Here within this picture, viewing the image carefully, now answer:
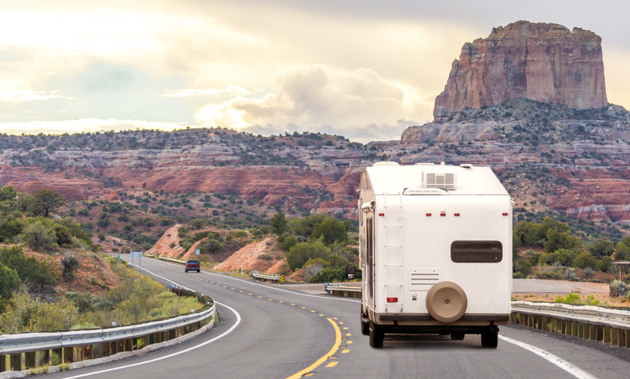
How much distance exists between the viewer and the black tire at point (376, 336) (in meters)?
14.9

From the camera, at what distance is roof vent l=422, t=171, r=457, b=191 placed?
46.1 feet

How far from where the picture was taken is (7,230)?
47.9 meters

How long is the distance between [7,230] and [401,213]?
132 ft

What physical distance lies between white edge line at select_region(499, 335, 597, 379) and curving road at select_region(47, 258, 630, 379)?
0.05 feet

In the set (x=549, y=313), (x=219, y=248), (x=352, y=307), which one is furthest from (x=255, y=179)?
(x=549, y=313)

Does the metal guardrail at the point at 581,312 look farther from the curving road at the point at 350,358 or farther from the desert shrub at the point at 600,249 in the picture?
the desert shrub at the point at 600,249

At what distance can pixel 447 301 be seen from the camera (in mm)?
13336

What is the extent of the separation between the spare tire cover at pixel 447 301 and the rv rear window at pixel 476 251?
0.50 m

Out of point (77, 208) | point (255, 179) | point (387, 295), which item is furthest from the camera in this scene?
point (255, 179)

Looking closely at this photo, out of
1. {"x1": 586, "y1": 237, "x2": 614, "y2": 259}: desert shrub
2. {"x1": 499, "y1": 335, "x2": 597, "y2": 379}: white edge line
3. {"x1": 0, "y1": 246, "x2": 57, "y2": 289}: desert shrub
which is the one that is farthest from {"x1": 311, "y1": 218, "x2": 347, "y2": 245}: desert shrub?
{"x1": 499, "y1": 335, "x2": 597, "y2": 379}: white edge line

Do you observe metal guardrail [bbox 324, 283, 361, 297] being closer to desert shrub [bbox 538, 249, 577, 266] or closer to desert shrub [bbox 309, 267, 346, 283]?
desert shrub [bbox 309, 267, 346, 283]

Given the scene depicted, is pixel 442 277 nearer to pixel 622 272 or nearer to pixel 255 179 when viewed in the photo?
pixel 622 272

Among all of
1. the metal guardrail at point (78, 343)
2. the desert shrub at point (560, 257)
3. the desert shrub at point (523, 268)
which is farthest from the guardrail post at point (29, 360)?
the desert shrub at point (560, 257)

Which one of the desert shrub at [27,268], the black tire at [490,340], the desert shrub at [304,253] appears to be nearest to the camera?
the black tire at [490,340]
